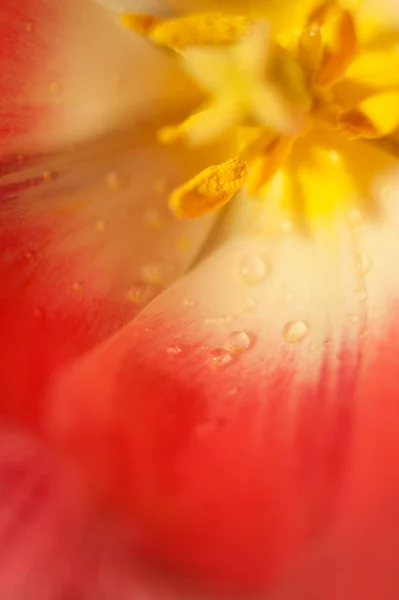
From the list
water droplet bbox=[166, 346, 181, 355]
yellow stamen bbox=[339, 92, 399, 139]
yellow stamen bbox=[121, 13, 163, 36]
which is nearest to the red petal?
water droplet bbox=[166, 346, 181, 355]

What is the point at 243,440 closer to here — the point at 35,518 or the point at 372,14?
the point at 35,518

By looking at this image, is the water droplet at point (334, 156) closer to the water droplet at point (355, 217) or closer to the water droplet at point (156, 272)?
the water droplet at point (355, 217)

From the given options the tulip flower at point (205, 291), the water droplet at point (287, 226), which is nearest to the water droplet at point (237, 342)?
the tulip flower at point (205, 291)

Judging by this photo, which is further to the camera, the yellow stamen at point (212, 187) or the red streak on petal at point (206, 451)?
the yellow stamen at point (212, 187)

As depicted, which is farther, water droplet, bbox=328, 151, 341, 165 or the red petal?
water droplet, bbox=328, 151, 341, 165

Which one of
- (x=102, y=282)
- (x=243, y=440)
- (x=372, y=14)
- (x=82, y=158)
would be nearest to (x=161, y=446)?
(x=243, y=440)

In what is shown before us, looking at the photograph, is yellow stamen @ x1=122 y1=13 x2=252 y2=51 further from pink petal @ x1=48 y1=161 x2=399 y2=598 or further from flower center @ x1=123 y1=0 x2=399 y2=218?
pink petal @ x1=48 y1=161 x2=399 y2=598
